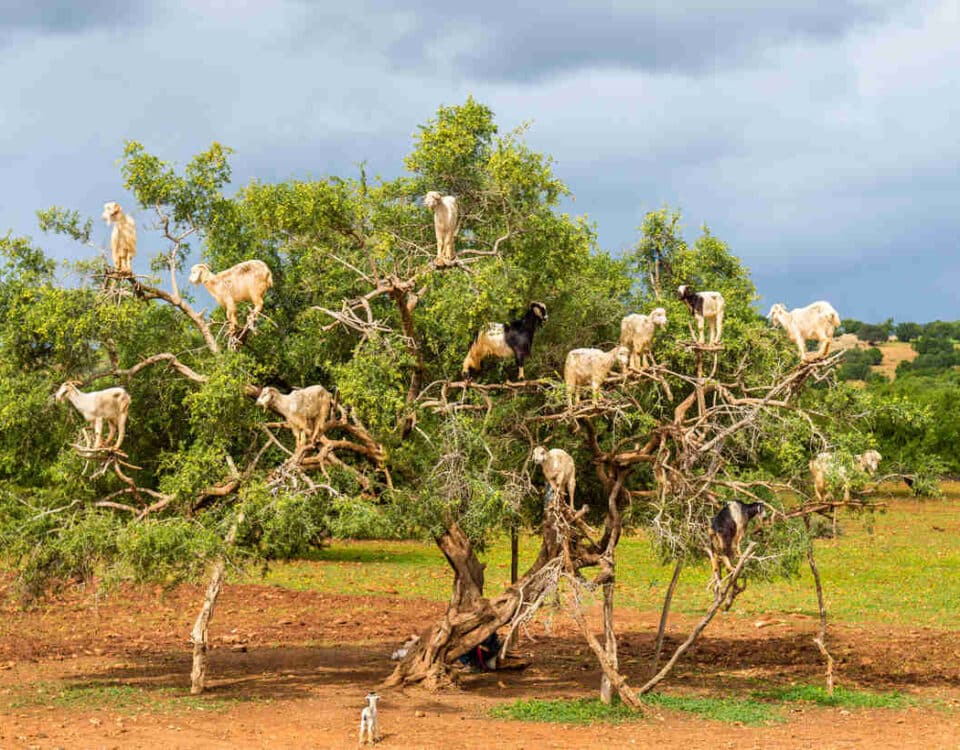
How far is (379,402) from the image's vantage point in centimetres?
1352

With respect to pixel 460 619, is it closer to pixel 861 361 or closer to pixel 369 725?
pixel 369 725

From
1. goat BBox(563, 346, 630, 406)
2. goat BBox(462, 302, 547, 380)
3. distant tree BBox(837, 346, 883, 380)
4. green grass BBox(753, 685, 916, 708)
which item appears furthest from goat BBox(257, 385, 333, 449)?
distant tree BBox(837, 346, 883, 380)

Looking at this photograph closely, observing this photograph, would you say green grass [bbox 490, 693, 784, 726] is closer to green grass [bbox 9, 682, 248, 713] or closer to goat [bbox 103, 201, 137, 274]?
green grass [bbox 9, 682, 248, 713]

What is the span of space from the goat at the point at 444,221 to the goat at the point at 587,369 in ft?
6.08

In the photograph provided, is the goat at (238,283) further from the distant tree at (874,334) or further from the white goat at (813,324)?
the distant tree at (874,334)

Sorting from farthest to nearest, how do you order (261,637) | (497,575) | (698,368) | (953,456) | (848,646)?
(953,456)
(497,575)
(261,637)
(848,646)
(698,368)

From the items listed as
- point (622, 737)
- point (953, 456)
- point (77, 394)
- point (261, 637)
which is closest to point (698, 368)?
point (622, 737)

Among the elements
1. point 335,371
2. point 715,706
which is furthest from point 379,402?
point 715,706

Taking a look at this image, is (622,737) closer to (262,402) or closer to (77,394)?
(262,402)

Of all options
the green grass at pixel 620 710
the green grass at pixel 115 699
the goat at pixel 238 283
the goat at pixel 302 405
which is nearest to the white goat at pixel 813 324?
the green grass at pixel 620 710

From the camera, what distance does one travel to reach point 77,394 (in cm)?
1338

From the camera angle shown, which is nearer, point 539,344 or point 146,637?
point 539,344

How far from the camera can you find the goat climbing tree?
13.6 meters

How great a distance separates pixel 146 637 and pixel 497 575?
9.88 meters
